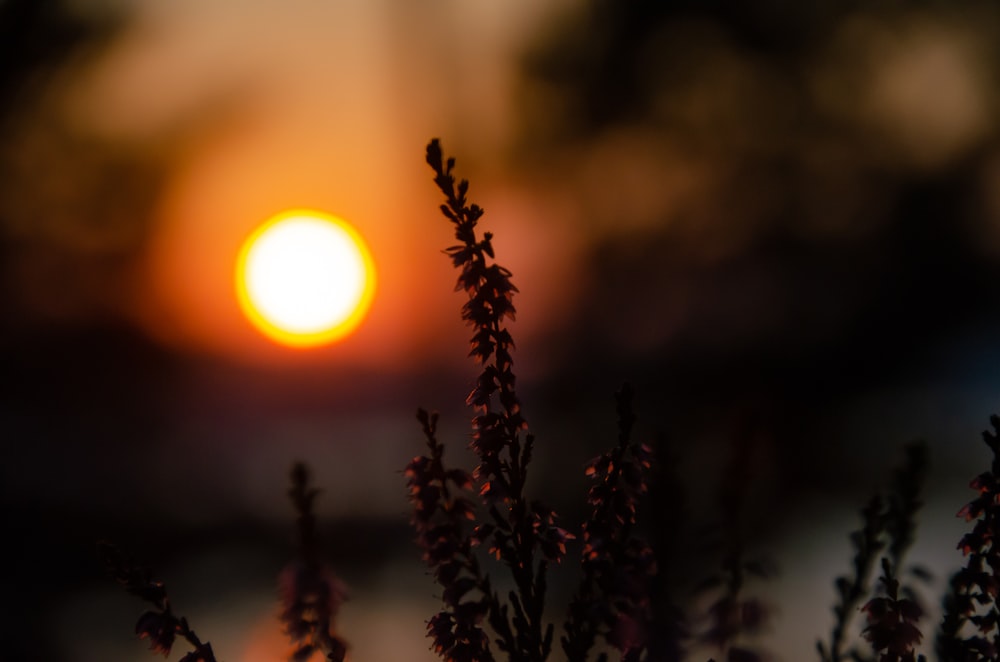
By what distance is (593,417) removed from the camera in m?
20.5

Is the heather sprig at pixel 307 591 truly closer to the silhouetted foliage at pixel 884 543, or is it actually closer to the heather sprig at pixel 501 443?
the heather sprig at pixel 501 443

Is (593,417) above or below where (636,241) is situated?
below

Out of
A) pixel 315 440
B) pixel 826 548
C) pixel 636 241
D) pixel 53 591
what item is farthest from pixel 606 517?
pixel 315 440

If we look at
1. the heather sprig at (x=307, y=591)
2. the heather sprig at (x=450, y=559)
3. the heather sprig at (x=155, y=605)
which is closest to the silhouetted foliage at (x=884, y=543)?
the heather sprig at (x=450, y=559)

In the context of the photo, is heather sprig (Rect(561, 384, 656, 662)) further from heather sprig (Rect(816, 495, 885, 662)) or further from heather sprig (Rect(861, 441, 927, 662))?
heather sprig (Rect(816, 495, 885, 662))

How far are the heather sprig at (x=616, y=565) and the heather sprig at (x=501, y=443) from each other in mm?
79

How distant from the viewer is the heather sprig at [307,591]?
2.71 m

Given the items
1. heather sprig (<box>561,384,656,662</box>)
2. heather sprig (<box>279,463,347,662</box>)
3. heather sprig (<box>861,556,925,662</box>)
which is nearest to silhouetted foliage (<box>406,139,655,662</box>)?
heather sprig (<box>561,384,656,662</box>)

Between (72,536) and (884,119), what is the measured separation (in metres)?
15.3

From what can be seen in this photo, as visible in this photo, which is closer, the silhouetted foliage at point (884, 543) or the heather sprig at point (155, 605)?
the heather sprig at point (155, 605)

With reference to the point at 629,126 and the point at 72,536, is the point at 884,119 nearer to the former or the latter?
the point at 629,126

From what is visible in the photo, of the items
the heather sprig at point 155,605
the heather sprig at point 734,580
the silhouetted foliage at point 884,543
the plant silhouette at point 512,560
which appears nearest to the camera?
the heather sprig at point 155,605

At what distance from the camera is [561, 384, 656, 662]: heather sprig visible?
8.03 ft

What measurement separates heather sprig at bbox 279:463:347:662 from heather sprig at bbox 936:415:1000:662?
1461 mm
